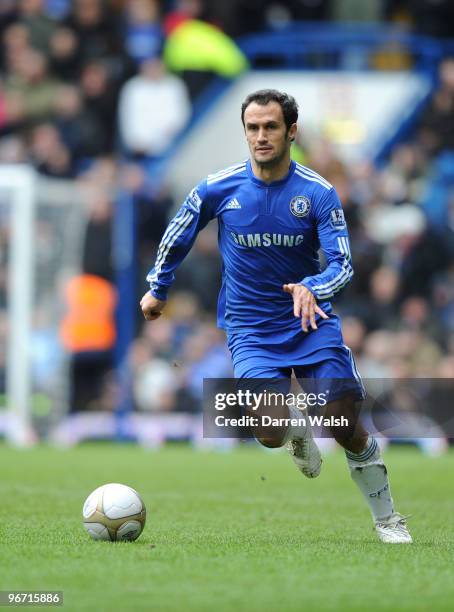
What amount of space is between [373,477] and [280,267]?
130 centimetres

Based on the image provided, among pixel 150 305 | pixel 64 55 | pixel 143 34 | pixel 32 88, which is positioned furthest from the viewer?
pixel 143 34

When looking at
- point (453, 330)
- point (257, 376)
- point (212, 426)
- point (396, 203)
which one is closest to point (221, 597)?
point (257, 376)

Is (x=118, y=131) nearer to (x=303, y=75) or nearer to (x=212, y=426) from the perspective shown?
(x=303, y=75)

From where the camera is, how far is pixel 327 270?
25.1 ft

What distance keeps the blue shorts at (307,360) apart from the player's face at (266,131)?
39.3 inches

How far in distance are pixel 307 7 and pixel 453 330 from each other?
7751 mm

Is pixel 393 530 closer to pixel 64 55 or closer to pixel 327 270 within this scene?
pixel 327 270

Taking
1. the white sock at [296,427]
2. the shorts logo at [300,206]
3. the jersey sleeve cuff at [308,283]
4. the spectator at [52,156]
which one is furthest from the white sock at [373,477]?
the spectator at [52,156]

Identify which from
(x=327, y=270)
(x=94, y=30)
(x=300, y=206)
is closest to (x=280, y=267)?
(x=300, y=206)

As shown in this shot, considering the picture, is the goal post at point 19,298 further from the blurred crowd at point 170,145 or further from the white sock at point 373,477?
the white sock at point 373,477

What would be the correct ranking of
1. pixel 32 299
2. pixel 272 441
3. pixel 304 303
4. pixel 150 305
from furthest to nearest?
pixel 32 299 < pixel 150 305 < pixel 272 441 < pixel 304 303

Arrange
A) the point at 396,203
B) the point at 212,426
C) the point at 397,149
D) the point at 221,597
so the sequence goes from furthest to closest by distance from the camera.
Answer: the point at 397,149, the point at 396,203, the point at 212,426, the point at 221,597

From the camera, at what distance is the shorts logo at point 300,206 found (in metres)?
7.95

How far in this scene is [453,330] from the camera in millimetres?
17031
